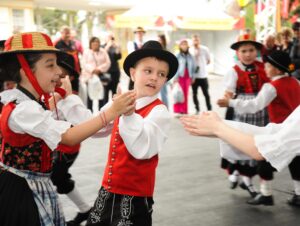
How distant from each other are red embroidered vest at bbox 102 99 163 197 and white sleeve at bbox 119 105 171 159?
0.37 feet

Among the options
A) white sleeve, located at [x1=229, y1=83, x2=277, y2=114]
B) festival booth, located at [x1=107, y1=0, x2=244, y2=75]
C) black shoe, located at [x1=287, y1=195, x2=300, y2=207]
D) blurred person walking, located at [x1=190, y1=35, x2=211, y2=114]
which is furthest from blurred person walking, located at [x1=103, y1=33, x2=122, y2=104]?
black shoe, located at [x1=287, y1=195, x2=300, y2=207]

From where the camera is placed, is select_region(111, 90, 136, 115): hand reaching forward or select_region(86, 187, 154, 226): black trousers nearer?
select_region(111, 90, 136, 115): hand reaching forward

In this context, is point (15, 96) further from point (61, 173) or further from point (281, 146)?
point (61, 173)

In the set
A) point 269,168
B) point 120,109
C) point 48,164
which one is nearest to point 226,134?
point 120,109

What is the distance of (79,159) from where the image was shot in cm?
554

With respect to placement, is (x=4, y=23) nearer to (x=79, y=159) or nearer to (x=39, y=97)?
(x=79, y=159)

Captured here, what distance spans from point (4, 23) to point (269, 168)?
14.3 m

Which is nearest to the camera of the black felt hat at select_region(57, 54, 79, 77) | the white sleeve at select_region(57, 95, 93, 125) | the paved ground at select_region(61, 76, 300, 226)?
the white sleeve at select_region(57, 95, 93, 125)

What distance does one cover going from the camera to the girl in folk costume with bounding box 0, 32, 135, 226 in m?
1.86

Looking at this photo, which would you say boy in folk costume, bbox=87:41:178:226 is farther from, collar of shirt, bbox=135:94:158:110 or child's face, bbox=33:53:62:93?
child's face, bbox=33:53:62:93

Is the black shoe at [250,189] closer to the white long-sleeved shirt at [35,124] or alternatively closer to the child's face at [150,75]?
the child's face at [150,75]

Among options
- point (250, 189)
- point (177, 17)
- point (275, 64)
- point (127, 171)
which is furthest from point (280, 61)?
point (177, 17)

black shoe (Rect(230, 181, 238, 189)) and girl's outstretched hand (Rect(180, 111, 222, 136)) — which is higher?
girl's outstretched hand (Rect(180, 111, 222, 136))

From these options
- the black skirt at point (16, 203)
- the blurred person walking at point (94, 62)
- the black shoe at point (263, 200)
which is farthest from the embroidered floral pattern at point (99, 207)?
the blurred person walking at point (94, 62)
